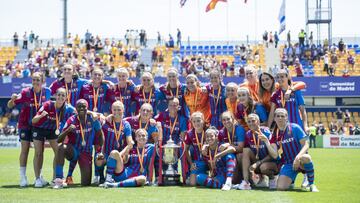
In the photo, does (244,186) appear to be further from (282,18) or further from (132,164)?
(282,18)

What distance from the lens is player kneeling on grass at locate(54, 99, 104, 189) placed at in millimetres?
10242

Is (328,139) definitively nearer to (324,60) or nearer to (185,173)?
(324,60)

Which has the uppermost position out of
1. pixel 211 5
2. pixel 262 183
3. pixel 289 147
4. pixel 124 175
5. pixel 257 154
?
pixel 211 5

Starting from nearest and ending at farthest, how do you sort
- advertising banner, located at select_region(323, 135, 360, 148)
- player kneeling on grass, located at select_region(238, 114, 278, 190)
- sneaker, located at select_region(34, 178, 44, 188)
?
player kneeling on grass, located at select_region(238, 114, 278, 190) < sneaker, located at select_region(34, 178, 44, 188) < advertising banner, located at select_region(323, 135, 360, 148)

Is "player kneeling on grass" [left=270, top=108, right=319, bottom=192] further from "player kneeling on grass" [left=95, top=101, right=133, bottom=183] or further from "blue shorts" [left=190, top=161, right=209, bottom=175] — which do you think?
"player kneeling on grass" [left=95, top=101, right=133, bottom=183]

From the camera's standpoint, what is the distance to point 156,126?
1091 centimetres

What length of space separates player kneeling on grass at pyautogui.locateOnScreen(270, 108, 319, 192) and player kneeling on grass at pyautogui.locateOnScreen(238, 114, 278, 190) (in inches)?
7.8

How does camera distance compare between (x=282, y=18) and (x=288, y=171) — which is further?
(x=282, y=18)

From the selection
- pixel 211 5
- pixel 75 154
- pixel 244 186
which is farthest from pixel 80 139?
pixel 211 5

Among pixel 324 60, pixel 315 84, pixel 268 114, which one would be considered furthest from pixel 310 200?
pixel 324 60

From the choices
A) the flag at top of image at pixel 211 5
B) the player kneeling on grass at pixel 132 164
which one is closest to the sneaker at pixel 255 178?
the player kneeling on grass at pixel 132 164

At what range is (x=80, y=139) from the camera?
34.7 feet

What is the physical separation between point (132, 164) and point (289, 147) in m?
2.53

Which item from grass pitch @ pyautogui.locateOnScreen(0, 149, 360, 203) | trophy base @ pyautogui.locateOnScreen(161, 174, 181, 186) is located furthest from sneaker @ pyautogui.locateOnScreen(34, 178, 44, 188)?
trophy base @ pyautogui.locateOnScreen(161, 174, 181, 186)
